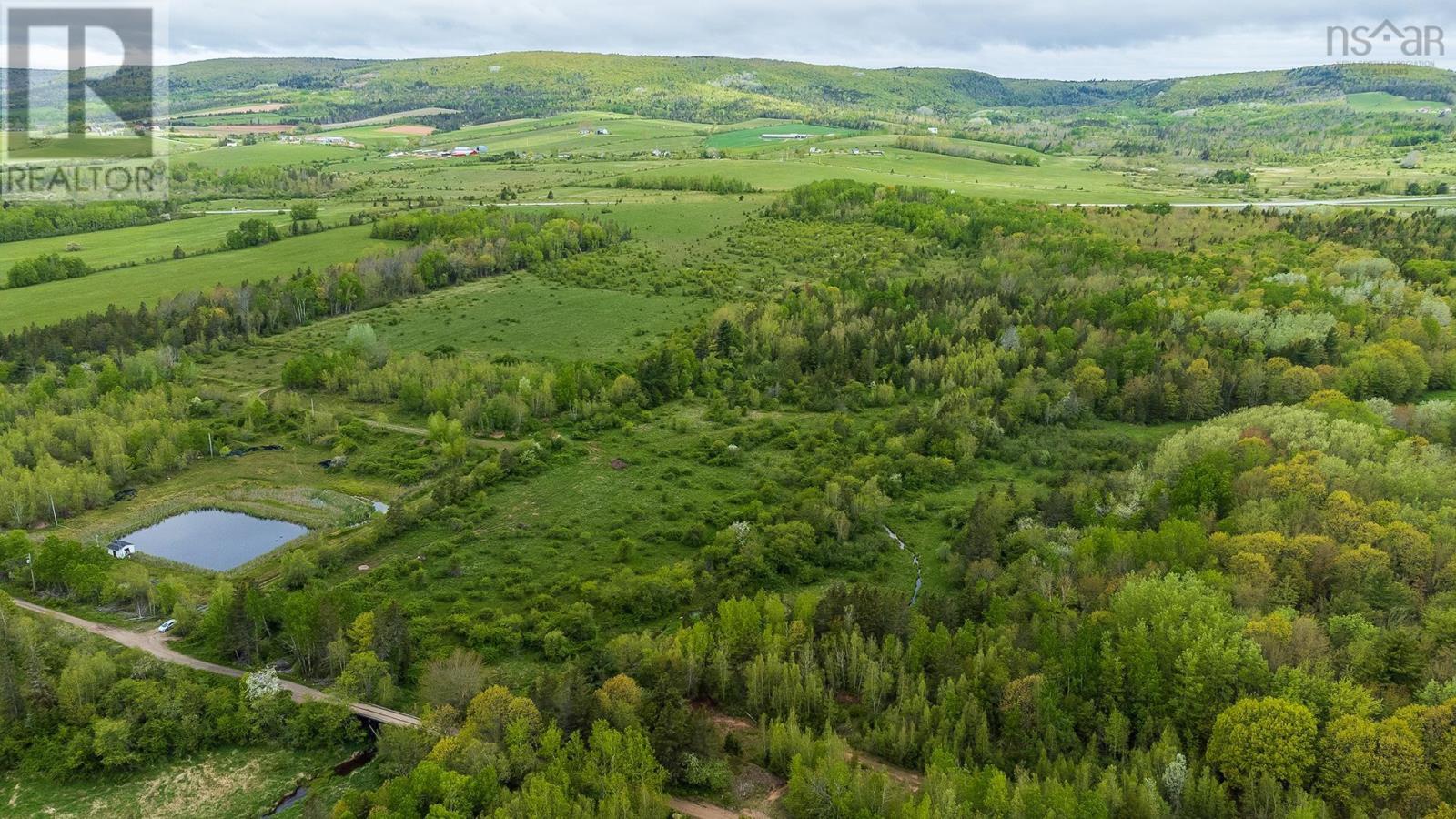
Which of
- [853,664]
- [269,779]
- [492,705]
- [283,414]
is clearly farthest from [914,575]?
[283,414]

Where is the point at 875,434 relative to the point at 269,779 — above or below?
above

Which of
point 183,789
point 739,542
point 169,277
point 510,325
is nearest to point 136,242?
point 169,277

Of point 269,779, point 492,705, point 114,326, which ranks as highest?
point 114,326

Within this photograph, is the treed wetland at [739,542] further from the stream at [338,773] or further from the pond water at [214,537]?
the pond water at [214,537]

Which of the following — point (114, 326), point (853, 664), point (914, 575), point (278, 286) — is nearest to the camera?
point (853, 664)

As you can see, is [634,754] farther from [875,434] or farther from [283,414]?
[283,414]

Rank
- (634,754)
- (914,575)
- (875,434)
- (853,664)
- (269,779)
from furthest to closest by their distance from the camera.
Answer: (875,434)
(914,575)
(853,664)
(269,779)
(634,754)

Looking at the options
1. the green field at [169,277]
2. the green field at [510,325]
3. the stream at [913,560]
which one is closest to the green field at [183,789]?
the stream at [913,560]
